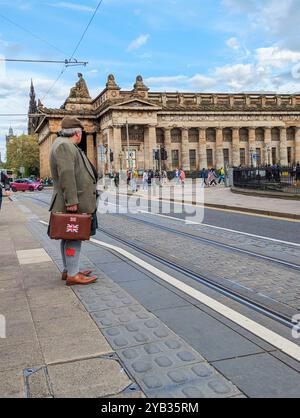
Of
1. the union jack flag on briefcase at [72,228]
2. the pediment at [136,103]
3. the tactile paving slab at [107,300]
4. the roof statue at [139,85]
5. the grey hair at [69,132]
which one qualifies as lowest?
the tactile paving slab at [107,300]

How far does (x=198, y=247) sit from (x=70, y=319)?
466 cm

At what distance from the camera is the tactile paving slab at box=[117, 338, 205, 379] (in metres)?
3.21

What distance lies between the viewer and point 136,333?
3.91 m

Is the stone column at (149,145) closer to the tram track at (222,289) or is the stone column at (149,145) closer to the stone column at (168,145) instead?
the stone column at (168,145)

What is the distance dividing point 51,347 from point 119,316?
0.90 metres

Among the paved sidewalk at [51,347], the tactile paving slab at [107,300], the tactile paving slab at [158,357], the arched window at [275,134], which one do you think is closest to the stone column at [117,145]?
the arched window at [275,134]

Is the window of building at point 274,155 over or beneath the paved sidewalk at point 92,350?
over

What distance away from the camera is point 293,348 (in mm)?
3498

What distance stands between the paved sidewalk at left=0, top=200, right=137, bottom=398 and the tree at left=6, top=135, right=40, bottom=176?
11130 centimetres

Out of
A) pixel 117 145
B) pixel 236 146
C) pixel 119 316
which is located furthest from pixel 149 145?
pixel 119 316

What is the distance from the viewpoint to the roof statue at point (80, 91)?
83.8 meters

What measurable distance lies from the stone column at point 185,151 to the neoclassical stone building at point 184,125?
0.57 ft

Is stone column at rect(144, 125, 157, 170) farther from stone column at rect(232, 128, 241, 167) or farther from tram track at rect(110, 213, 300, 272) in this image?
tram track at rect(110, 213, 300, 272)

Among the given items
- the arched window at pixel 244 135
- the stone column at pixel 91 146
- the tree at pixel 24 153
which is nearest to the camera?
the stone column at pixel 91 146
